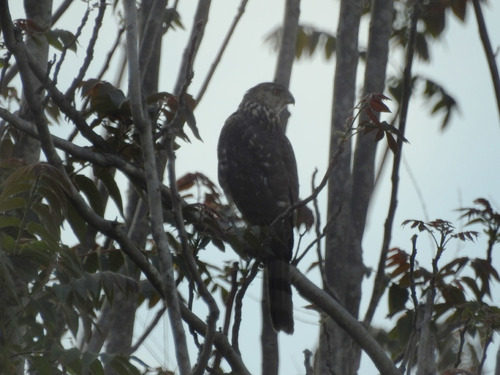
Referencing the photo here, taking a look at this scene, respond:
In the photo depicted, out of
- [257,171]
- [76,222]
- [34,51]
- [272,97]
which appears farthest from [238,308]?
[272,97]

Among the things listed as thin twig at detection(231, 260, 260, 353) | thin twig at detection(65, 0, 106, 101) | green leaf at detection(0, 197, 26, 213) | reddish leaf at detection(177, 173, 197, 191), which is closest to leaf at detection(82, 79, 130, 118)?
thin twig at detection(65, 0, 106, 101)

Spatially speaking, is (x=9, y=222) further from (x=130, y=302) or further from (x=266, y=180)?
(x=266, y=180)

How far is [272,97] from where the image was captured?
7020 mm

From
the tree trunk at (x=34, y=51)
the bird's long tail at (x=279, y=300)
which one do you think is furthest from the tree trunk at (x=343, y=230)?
the tree trunk at (x=34, y=51)

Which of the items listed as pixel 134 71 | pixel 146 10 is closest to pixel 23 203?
pixel 134 71

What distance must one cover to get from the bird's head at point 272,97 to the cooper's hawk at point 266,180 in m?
0.28

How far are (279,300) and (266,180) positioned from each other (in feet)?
3.05

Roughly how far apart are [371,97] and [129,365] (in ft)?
4.21

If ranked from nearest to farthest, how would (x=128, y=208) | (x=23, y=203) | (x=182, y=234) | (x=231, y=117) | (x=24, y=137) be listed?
(x=182, y=234)
(x=23, y=203)
(x=24, y=137)
(x=128, y=208)
(x=231, y=117)

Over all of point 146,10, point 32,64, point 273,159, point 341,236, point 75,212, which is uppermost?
point 146,10

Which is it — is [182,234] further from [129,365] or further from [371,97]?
[371,97]

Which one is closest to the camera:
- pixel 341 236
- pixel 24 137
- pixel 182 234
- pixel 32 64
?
pixel 182 234

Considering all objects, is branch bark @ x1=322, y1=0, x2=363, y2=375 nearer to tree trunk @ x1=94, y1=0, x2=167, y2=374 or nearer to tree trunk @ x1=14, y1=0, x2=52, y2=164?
tree trunk @ x1=94, y1=0, x2=167, y2=374

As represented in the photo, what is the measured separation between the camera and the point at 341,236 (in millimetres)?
5016
